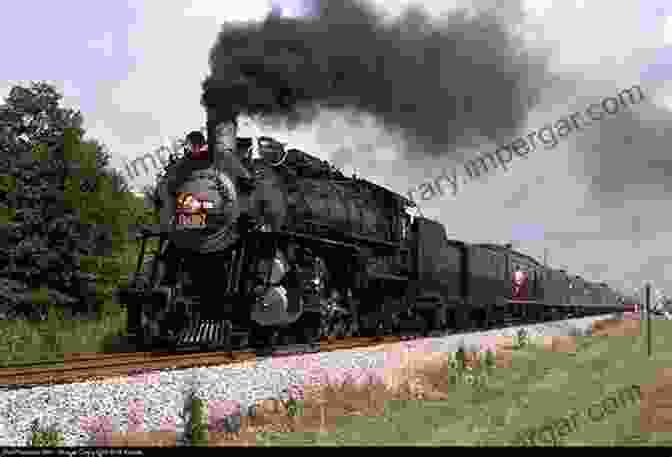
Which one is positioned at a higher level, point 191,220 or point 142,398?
point 191,220

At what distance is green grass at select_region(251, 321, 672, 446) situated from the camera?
7.73m

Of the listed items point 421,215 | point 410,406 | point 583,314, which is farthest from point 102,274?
point 583,314

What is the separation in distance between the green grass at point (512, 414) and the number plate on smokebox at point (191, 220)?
5257 millimetres

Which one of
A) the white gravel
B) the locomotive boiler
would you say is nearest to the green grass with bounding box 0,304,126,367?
the locomotive boiler

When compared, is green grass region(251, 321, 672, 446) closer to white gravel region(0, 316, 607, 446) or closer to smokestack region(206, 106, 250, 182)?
white gravel region(0, 316, 607, 446)

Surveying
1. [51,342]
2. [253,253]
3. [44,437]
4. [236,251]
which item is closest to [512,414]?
[44,437]

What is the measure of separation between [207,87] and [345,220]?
3902 millimetres

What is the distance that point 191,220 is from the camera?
43.6 ft

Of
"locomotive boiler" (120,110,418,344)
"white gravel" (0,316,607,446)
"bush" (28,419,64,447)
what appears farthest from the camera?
"locomotive boiler" (120,110,418,344)

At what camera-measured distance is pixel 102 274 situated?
29922 millimetres

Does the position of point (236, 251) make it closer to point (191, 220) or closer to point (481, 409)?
point (191, 220)

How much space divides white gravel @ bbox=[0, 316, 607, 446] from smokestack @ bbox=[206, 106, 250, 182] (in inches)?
157

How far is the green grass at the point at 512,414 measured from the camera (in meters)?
7.73

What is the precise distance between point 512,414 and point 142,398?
445 cm
